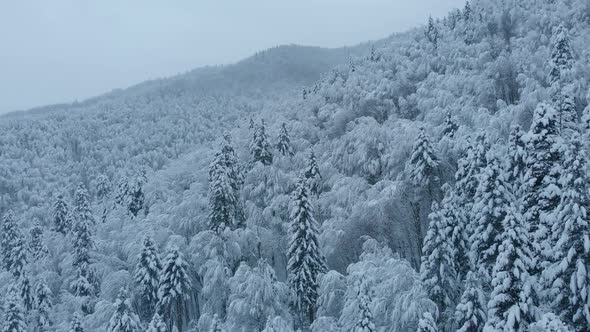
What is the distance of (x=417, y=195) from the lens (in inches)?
1738

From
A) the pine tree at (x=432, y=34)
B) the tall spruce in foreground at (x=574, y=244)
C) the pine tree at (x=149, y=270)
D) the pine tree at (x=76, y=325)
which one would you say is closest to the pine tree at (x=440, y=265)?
the tall spruce in foreground at (x=574, y=244)

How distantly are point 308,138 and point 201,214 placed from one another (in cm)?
2167

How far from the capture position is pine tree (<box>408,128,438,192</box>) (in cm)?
4234

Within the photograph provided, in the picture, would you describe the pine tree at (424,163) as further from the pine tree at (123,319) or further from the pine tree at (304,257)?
the pine tree at (123,319)

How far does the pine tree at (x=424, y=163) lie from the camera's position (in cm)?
4234

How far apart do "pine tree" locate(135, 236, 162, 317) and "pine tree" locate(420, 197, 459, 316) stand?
22.6 m

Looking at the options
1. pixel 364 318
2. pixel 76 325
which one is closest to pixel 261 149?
pixel 76 325

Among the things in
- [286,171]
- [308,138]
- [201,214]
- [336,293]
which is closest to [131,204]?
[201,214]

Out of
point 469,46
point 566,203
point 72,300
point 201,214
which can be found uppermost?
point 469,46

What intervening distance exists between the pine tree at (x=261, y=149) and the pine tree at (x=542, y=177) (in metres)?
34.7

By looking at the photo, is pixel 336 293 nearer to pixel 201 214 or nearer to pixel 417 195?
pixel 417 195

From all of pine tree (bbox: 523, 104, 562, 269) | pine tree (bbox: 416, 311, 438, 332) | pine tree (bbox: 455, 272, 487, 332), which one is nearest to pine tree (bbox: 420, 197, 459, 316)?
pine tree (bbox: 455, 272, 487, 332)

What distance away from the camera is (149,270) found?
43.6 m

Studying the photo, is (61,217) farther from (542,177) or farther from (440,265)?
(542,177)
